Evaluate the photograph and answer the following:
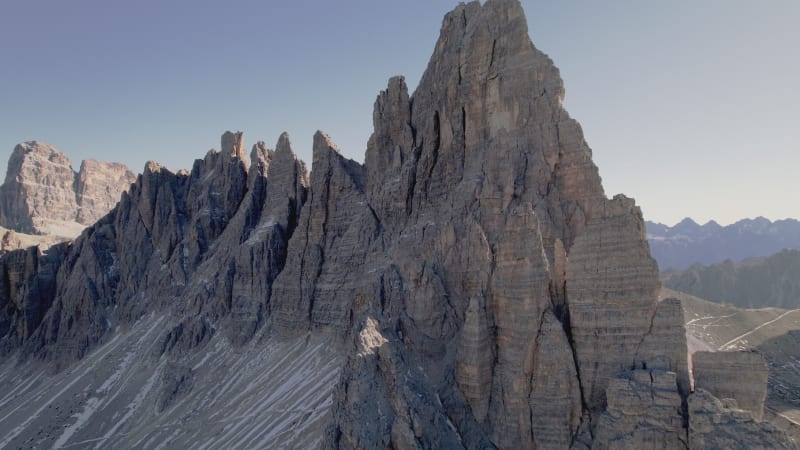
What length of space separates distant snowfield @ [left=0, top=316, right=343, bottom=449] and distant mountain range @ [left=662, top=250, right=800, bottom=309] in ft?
454

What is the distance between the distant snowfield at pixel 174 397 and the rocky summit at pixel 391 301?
32 cm

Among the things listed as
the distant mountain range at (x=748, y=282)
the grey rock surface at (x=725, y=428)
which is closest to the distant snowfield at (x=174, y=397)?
the grey rock surface at (x=725, y=428)

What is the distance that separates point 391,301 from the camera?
4969 centimetres

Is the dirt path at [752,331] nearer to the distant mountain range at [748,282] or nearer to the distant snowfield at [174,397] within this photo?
the distant mountain range at [748,282]

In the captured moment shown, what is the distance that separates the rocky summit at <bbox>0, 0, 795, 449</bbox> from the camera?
36.0 metres

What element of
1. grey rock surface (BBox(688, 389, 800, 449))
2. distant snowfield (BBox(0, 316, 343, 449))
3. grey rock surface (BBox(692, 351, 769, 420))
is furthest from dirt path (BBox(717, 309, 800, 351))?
distant snowfield (BBox(0, 316, 343, 449))

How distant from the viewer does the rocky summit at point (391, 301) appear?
1419 inches

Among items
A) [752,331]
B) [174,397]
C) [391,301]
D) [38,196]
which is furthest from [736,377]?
[38,196]

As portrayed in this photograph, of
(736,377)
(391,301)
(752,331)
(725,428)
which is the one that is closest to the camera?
(725,428)

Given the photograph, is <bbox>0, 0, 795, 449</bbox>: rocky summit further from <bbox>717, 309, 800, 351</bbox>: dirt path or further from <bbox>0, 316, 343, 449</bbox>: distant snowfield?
<bbox>717, 309, 800, 351</bbox>: dirt path

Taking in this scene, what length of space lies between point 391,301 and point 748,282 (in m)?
161

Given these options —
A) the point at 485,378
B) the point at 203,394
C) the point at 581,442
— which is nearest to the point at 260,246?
the point at 203,394

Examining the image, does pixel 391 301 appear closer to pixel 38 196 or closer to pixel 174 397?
pixel 174 397

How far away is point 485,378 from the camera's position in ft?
129
